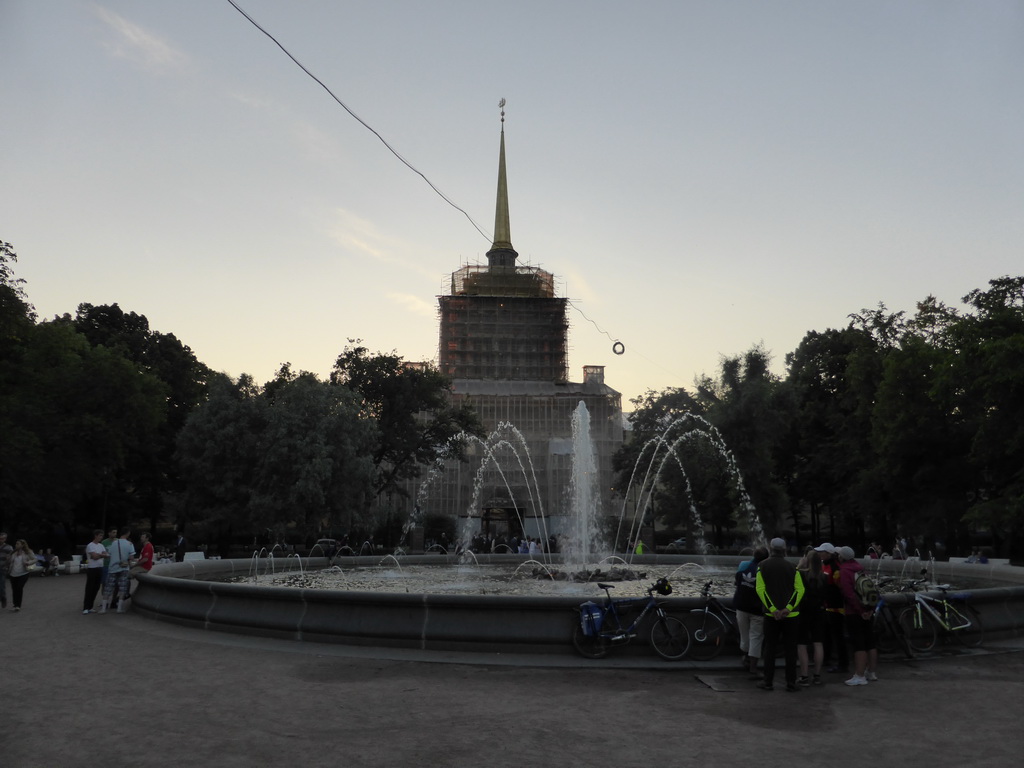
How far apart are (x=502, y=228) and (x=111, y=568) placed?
82530mm

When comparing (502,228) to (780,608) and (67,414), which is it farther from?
(780,608)

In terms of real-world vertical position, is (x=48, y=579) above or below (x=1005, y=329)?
below

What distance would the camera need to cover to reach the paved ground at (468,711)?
7512mm

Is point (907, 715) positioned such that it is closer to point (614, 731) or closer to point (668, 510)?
point (614, 731)

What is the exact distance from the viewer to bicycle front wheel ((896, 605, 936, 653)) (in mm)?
12695

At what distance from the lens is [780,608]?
34.4 feet

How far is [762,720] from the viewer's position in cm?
883

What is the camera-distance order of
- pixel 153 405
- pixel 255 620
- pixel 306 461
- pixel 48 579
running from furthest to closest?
pixel 153 405 → pixel 306 461 → pixel 48 579 → pixel 255 620

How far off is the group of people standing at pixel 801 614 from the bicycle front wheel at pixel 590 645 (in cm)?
183

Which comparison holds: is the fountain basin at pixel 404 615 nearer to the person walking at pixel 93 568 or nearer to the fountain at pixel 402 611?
the fountain at pixel 402 611

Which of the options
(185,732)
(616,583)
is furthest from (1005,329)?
(185,732)

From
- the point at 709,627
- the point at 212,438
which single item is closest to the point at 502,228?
the point at 212,438

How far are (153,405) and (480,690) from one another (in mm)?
42106

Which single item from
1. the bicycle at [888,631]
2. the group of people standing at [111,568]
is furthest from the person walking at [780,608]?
the group of people standing at [111,568]
